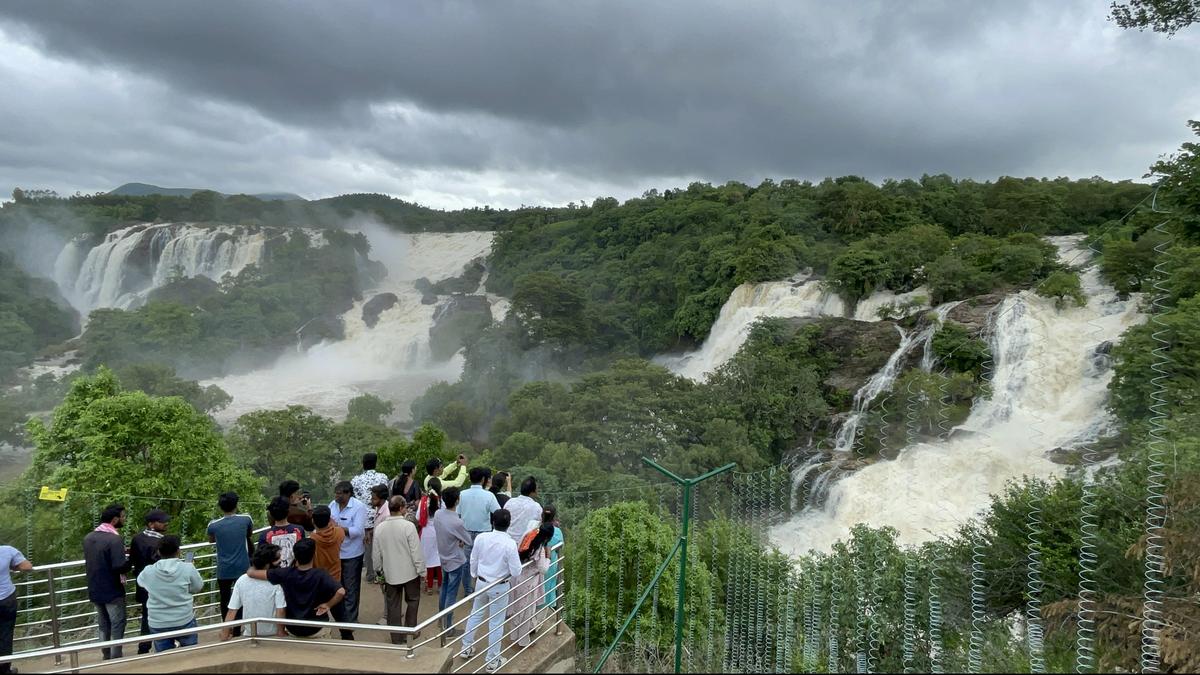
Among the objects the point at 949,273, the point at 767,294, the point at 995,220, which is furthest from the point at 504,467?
the point at 995,220

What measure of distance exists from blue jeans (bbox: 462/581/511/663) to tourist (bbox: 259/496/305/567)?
1.30m

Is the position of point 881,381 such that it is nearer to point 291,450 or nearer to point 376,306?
point 291,450

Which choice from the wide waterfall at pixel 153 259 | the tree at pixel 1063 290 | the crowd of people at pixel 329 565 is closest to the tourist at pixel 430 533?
the crowd of people at pixel 329 565

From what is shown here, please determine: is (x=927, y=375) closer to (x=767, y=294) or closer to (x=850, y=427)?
(x=850, y=427)

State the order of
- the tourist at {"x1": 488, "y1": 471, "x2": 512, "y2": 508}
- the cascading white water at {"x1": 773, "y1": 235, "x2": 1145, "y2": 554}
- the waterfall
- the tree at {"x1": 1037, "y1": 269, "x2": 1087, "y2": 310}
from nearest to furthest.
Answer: the tourist at {"x1": 488, "y1": 471, "x2": 512, "y2": 508}
the cascading white water at {"x1": 773, "y1": 235, "x2": 1145, "y2": 554}
the tree at {"x1": 1037, "y1": 269, "x2": 1087, "y2": 310}
the waterfall

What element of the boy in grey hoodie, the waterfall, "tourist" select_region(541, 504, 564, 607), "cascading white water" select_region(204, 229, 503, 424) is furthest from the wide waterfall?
"tourist" select_region(541, 504, 564, 607)

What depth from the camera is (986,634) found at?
627 centimetres

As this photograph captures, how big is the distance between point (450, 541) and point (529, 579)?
67cm

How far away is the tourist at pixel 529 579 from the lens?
196 inches

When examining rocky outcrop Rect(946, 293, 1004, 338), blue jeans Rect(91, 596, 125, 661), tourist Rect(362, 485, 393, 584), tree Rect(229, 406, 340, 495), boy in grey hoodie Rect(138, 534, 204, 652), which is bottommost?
tree Rect(229, 406, 340, 495)

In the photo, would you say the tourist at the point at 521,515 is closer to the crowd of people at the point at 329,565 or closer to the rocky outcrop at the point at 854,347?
the crowd of people at the point at 329,565

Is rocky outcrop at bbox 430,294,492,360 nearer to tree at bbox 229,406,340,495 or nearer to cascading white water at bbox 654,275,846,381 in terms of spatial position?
cascading white water at bbox 654,275,846,381

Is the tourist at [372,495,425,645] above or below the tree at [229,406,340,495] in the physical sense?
above

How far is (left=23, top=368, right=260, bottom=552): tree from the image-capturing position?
10.3m
